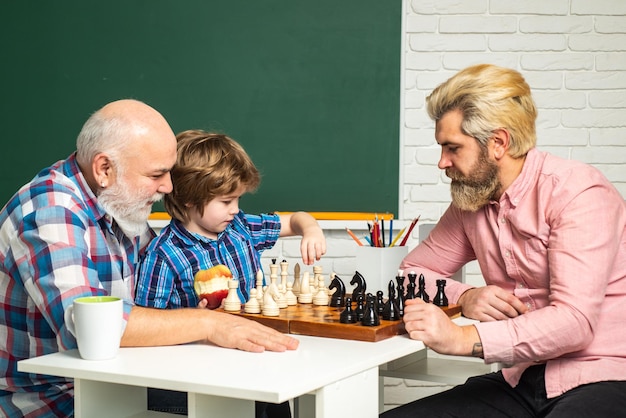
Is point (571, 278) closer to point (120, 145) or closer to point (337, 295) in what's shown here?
point (337, 295)

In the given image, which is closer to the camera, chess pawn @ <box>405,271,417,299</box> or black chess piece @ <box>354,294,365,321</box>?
black chess piece @ <box>354,294,365,321</box>

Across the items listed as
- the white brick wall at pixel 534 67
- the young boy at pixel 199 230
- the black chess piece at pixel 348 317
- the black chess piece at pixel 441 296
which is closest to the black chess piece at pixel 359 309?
the black chess piece at pixel 348 317

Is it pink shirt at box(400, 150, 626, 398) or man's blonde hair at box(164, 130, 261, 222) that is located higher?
man's blonde hair at box(164, 130, 261, 222)

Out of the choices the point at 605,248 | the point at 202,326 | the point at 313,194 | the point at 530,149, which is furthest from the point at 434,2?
the point at 202,326

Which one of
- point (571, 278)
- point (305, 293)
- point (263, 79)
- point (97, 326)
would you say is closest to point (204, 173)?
point (305, 293)

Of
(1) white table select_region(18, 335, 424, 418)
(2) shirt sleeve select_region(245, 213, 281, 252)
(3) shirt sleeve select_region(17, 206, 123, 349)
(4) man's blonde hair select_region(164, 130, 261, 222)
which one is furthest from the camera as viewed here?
(2) shirt sleeve select_region(245, 213, 281, 252)

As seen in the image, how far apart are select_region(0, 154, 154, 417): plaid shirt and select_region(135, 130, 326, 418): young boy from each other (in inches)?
6.0

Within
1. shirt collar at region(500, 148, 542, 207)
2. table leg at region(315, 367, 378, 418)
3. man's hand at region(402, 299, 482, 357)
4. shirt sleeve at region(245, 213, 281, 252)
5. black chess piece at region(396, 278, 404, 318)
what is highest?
shirt collar at region(500, 148, 542, 207)

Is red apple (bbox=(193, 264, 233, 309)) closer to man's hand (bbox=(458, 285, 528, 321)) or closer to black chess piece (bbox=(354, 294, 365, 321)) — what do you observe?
black chess piece (bbox=(354, 294, 365, 321))

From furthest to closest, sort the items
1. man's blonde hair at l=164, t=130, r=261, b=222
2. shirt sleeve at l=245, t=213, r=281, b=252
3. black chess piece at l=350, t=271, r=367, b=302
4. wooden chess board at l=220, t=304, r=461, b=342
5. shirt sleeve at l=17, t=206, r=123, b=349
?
shirt sleeve at l=245, t=213, r=281, b=252
man's blonde hair at l=164, t=130, r=261, b=222
black chess piece at l=350, t=271, r=367, b=302
wooden chess board at l=220, t=304, r=461, b=342
shirt sleeve at l=17, t=206, r=123, b=349

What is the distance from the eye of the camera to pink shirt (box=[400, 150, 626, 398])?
6.15ft

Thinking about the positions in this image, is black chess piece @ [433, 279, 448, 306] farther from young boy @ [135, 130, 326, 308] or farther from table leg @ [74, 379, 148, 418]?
table leg @ [74, 379, 148, 418]

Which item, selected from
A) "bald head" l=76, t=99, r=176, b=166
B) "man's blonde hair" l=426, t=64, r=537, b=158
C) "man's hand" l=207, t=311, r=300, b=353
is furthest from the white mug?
"man's blonde hair" l=426, t=64, r=537, b=158

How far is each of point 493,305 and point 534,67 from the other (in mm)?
1642
